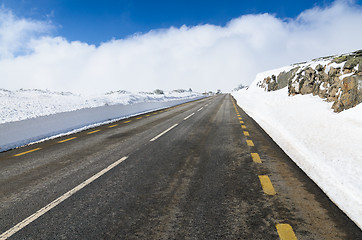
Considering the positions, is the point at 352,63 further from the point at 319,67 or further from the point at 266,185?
the point at 266,185

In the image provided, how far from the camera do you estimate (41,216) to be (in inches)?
108

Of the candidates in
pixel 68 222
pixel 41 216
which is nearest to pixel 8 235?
pixel 41 216

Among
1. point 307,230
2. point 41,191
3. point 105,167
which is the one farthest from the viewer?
point 105,167

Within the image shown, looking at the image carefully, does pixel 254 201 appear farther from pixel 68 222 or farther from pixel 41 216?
pixel 41 216

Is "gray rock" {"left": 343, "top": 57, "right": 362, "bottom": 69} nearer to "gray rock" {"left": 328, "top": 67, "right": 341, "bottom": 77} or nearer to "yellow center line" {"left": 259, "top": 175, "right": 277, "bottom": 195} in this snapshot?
"gray rock" {"left": 328, "top": 67, "right": 341, "bottom": 77}

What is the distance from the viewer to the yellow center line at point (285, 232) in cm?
216

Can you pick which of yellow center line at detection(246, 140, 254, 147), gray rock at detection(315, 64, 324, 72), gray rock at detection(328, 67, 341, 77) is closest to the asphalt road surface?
yellow center line at detection(246, 140, 254, 147)

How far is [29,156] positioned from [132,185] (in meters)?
3.97

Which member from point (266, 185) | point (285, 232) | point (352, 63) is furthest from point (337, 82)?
point (285, 232)

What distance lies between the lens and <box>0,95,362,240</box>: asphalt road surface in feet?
7.73

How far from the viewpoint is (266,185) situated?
11.2ft

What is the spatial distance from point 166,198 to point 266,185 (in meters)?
1.68

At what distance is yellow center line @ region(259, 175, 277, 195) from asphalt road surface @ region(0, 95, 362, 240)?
0.05ft

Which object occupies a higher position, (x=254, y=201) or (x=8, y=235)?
(x=8, y=235)
